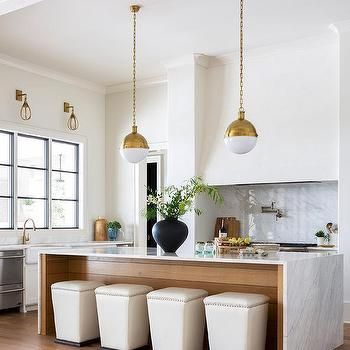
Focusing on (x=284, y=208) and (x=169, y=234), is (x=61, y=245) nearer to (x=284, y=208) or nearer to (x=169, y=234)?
(x=169, y=234)

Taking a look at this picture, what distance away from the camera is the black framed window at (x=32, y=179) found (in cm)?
736

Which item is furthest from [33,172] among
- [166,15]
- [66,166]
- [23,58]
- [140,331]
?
[140,331]

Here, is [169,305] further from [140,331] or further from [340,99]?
[340,99]

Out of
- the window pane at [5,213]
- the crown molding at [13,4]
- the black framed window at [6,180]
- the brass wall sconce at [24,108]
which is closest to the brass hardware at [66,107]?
the brass wall sconce at [24,108]

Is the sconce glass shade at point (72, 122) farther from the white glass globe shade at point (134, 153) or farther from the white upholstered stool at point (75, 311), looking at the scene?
the white upholstered stool at point (75, 311)

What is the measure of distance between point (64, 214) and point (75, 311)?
3.33m

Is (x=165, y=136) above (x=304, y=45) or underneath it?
underneath

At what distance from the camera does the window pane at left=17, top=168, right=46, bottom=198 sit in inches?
290

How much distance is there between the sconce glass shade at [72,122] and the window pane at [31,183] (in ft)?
2.41

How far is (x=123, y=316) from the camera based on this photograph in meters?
4.50

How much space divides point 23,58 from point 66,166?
165 centimetres

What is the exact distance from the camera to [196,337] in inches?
170

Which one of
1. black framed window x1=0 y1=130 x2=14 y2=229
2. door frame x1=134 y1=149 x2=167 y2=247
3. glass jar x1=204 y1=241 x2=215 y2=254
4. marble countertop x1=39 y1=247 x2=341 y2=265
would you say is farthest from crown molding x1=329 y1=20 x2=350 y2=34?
black framed window x1=0 y1=130 x2=14 y2=229

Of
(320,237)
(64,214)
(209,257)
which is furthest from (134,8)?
(64,214)
